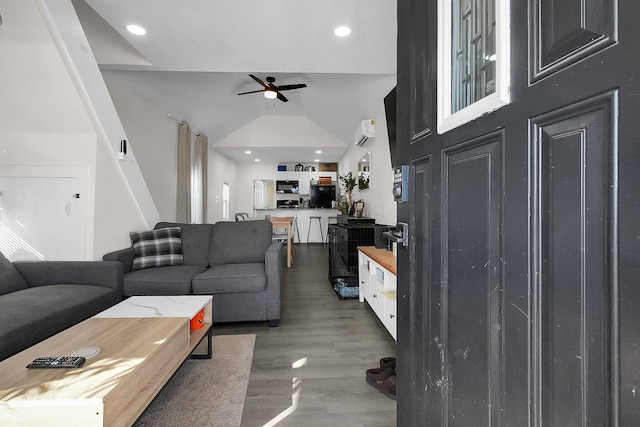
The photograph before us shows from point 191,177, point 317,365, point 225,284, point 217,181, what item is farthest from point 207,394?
point 217,181

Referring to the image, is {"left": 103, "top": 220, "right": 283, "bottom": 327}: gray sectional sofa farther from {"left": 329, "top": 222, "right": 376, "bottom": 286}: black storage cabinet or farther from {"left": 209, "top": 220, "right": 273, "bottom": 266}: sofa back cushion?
{"left": 329, "top": 222, "right": 376, "bottom": 286}: black storage cabinet

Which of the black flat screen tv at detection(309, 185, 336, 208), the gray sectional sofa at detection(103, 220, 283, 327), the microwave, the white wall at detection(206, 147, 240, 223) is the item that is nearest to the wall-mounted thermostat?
the gray sectional sofa at detection(103, 220, 283, 327)

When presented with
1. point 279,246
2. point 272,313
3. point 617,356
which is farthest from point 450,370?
point 279,246

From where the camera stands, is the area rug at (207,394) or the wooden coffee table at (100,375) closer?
the wooden coffee table at (100,375)

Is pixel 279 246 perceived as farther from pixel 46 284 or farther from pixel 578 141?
pixel 578 141

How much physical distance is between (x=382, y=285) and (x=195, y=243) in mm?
2108

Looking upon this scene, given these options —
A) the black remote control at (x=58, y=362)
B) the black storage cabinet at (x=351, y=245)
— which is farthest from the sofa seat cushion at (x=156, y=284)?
the black storage cabinet at (x=351, y=245)

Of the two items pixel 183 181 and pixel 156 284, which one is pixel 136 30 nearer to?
pixel 156 284

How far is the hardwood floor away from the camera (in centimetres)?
144

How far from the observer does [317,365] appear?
6.17 ft

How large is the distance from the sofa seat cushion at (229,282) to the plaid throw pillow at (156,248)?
0.70m

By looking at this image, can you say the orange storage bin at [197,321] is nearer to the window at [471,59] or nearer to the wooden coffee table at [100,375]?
the wooden coffee table at [100,375]

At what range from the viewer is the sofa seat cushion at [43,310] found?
4.73 feet

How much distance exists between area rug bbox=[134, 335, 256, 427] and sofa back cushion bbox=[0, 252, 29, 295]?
4.72ft
